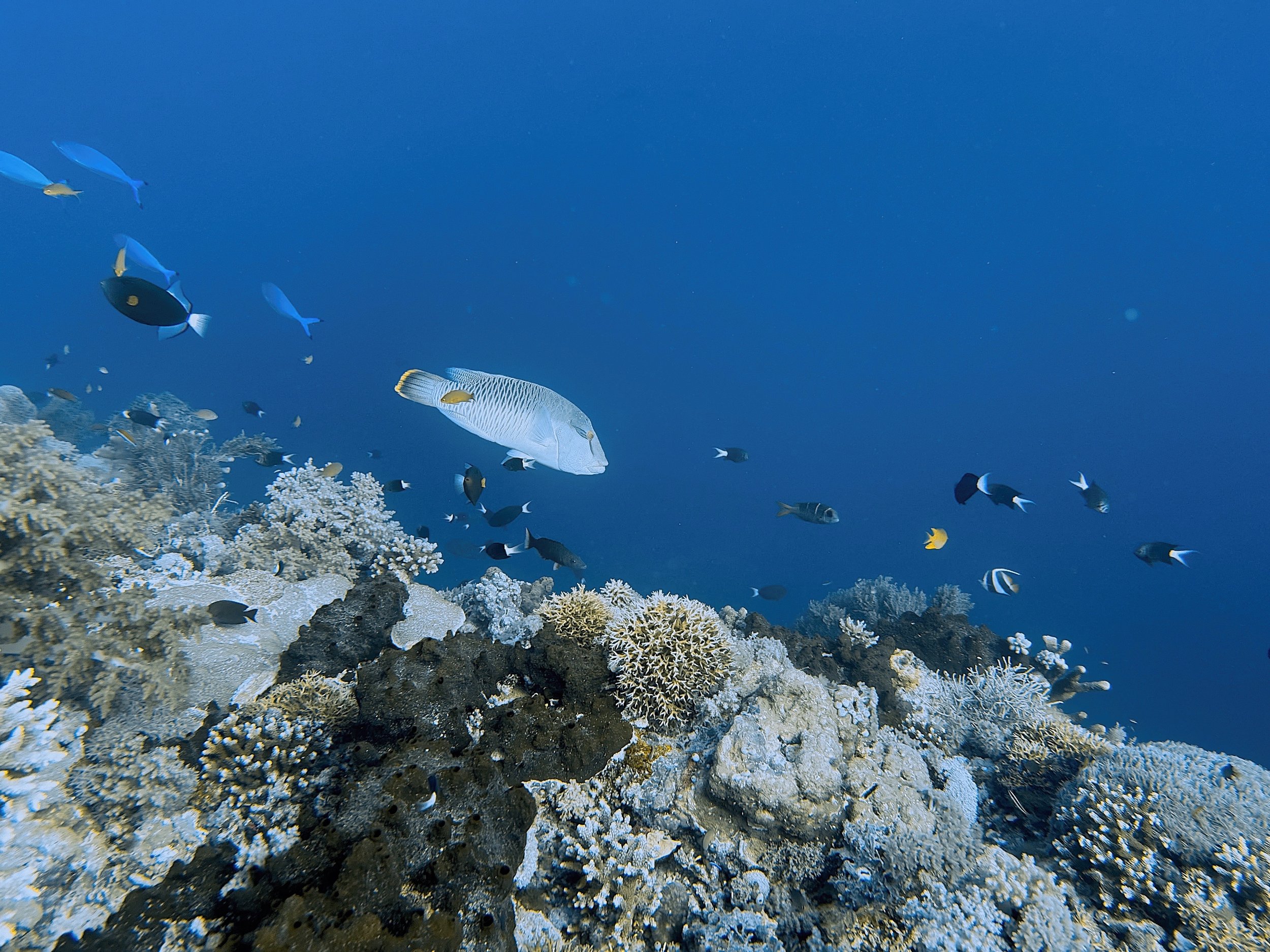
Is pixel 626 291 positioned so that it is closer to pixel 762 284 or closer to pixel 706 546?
pixel 762 284

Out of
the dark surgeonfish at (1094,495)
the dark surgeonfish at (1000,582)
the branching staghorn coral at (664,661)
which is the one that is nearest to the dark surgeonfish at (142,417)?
the branching staghorn coral at (664,661)

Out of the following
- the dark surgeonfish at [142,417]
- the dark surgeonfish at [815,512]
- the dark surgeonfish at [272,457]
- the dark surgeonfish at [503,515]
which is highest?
the dark surgeonfish at [815,512]

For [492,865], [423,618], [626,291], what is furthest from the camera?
[626,291]

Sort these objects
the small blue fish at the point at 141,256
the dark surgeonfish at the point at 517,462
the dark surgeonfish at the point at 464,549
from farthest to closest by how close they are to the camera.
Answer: the dark surgeonfish at the point at 464,549, the small blue fish at the point at 141,256, the dark surgeonfish at the point at 517,462

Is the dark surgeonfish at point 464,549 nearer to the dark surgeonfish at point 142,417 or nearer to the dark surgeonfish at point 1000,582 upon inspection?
the dark surgeonfish at point 142,417

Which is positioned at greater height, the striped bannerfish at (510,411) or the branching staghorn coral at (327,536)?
the striped bannerfish at (510,411)

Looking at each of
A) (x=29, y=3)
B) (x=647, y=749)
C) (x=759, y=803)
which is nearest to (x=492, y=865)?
(x=647, y=749)

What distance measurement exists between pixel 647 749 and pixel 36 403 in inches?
667

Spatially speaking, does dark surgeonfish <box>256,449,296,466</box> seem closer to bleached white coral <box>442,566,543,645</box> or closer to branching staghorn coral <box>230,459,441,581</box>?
branching staghorn coral <box>230,459,441,581</box>

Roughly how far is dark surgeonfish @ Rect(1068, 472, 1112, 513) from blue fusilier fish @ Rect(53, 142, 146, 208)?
15665mm

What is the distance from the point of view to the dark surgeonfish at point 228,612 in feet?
13.4

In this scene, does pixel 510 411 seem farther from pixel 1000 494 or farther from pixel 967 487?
pixel 1000 494

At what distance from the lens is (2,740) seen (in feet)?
8.92

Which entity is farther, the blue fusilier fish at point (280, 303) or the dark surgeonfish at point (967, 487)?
the blue fusilier fish at point (280, 303)
